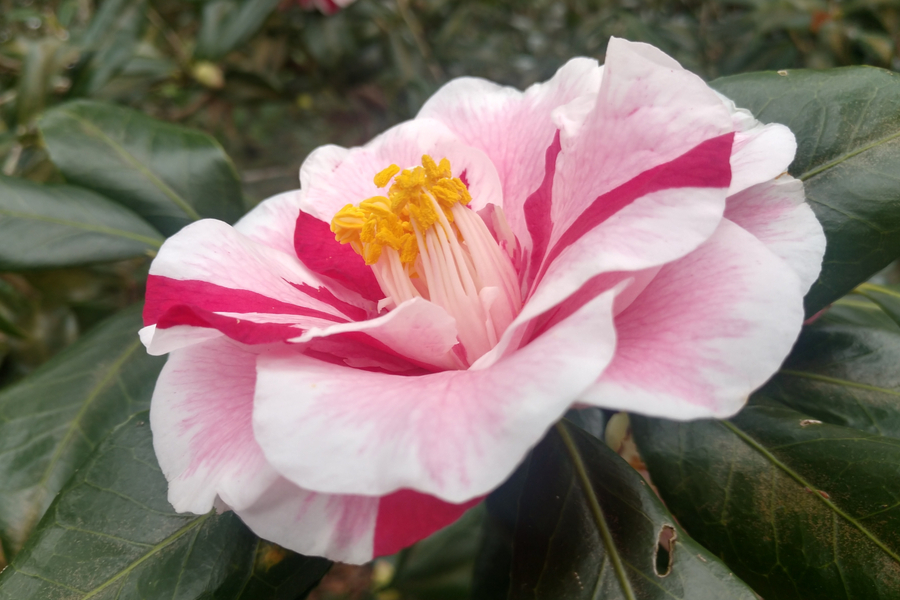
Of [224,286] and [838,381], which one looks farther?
[838,381]

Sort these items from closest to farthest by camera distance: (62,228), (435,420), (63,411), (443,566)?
(435,420), (63,411), (62,228), (443,566)

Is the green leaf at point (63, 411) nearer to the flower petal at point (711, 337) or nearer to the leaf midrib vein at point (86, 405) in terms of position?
the leaf midrib vein at point (86, 405)

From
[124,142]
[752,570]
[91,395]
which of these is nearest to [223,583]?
[91,395]

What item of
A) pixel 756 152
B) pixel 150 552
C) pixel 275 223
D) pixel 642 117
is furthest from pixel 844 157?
pixel 150 552

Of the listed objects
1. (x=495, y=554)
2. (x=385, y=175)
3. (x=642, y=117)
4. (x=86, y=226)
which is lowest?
(x=495, y=554)

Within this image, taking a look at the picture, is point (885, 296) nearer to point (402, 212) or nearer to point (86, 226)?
point (402, 212)

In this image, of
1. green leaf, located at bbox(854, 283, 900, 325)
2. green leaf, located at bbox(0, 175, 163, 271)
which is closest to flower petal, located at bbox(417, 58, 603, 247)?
green leaf, located at bbox(854, 283, 900, 325)

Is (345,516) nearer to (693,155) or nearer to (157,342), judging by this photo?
(157,342)

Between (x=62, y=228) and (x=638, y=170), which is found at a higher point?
(x=638, y=170)
